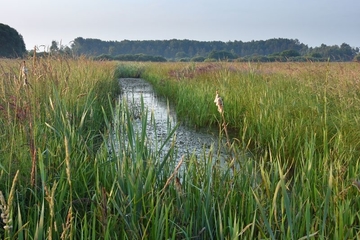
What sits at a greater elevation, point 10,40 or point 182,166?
point 10,40

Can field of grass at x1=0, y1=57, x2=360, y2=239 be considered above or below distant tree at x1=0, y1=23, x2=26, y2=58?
below

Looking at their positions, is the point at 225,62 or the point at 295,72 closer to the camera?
the point at 295,72

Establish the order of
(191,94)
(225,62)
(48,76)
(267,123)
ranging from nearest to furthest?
(48,76)
(267,123)
(191,94)
(225,62)

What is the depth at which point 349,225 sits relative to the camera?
57.8 inches

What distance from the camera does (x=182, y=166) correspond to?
2.72 m

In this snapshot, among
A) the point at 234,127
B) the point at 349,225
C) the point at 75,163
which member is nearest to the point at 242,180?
the point at 349,225

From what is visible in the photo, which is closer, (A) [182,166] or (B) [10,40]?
(A) [182,166]

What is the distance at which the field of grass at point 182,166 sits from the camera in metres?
1.32

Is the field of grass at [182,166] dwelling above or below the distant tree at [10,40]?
below

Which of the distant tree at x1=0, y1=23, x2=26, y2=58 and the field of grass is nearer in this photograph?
the field of grass

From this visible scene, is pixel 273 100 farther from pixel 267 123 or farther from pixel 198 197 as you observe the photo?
pixel 198 197

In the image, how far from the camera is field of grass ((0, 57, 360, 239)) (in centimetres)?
132

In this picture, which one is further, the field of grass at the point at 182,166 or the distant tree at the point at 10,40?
the distant tree at the point at 10,40

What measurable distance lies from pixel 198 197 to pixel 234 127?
3.50 meters
